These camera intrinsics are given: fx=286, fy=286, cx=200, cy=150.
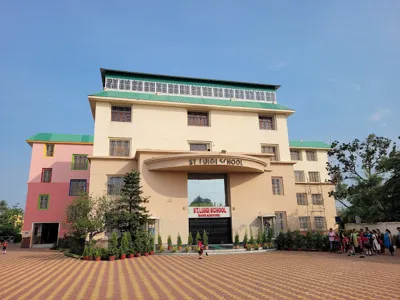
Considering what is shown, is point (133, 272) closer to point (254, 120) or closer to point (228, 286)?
point (228, 286)

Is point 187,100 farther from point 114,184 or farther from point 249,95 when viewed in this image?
point 114,184

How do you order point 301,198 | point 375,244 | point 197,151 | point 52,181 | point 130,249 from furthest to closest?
point 301,198 → point 52,181 → point 197,151 → point 130,249 → point 375,244

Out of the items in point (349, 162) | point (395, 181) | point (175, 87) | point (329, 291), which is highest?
Answer: point (175, 87)

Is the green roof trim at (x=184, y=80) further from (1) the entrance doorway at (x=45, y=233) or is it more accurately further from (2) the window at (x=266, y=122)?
(1) the entrance doorway at (x=45, y=233)

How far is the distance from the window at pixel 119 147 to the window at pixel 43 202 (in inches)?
428

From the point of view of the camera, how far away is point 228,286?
26.9 ft

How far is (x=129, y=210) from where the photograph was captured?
18.0 metres

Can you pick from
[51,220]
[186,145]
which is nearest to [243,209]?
[186,145]

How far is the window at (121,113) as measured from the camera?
2198 cm

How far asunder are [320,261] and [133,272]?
8.26m

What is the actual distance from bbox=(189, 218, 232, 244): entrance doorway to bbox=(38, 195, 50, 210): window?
1522 centimetres

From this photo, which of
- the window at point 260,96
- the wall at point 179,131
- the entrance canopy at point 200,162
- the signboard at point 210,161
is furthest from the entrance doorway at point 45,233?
the window at point 260,96

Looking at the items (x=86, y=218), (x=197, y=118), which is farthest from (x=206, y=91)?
(x=86, y=218)

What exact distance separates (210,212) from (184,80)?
1130 centimetres
